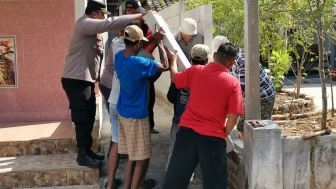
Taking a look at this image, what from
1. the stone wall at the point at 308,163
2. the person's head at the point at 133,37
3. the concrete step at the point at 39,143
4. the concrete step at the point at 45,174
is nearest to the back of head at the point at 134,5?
the person's head at the point at 133,37

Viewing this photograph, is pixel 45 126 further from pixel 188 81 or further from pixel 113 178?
pixel 188 81

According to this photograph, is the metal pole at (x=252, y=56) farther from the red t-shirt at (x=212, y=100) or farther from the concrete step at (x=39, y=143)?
the concrete step at (x=39, y=143)

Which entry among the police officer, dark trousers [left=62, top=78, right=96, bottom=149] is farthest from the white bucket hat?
dark trousers [left=62, top=78, right=96, bottom=149]

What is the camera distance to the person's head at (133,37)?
14.4 ft

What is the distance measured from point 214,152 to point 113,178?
4.73 feet

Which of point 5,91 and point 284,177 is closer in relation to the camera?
point 284,177

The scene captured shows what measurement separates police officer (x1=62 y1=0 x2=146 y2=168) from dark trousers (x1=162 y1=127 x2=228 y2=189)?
5.02 feet

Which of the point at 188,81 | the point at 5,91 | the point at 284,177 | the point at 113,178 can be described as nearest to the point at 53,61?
the point at 5,91

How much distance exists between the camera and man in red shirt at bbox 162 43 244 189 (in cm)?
385

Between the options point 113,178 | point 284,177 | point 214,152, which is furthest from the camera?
point 113,178

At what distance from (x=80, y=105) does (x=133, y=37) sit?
3.90ft

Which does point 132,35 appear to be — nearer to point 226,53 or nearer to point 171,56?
point 171,56

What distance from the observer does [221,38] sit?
4.95 meters

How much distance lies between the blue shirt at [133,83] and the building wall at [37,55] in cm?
261
